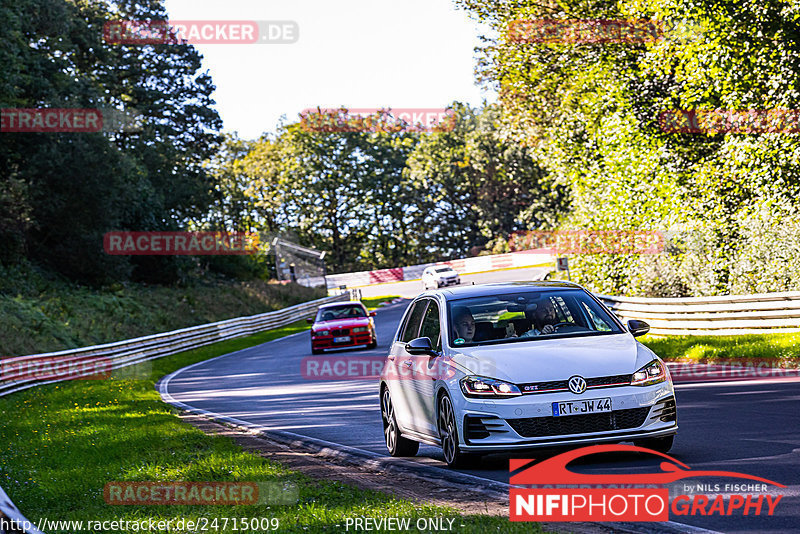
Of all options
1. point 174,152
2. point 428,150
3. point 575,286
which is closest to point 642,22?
point 575,286

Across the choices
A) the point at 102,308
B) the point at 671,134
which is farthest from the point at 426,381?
the point at 102,308

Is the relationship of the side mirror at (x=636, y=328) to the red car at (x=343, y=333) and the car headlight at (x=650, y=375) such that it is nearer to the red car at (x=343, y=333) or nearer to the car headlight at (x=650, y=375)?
the car headlight at (x=650, y=375)

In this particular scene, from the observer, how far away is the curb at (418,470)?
20.3ft

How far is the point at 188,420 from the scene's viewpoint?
1602 centimetres

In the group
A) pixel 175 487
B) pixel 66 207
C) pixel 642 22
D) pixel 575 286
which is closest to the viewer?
pixel 175 487

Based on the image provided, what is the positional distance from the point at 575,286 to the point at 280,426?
581 cm

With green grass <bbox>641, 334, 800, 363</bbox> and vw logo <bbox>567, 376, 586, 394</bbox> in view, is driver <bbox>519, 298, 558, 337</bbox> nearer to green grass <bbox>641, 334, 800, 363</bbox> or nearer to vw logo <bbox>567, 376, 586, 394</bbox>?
vw logo <bbox>567, 376, 586, 394</bbox>

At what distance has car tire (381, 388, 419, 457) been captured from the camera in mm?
10422

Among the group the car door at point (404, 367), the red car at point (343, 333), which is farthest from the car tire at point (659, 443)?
the red car at point (343, 333)

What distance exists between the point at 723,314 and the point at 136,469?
43.3 ft

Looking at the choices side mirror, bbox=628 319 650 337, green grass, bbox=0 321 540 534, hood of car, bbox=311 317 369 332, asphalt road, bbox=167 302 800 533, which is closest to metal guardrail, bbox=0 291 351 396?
asphalt road, bbox=167 302 800 533

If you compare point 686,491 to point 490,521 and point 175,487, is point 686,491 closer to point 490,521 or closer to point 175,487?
point 490,521

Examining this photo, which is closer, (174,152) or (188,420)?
(188,420)

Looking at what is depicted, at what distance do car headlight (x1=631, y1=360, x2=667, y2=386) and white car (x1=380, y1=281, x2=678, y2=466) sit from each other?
1 cm
